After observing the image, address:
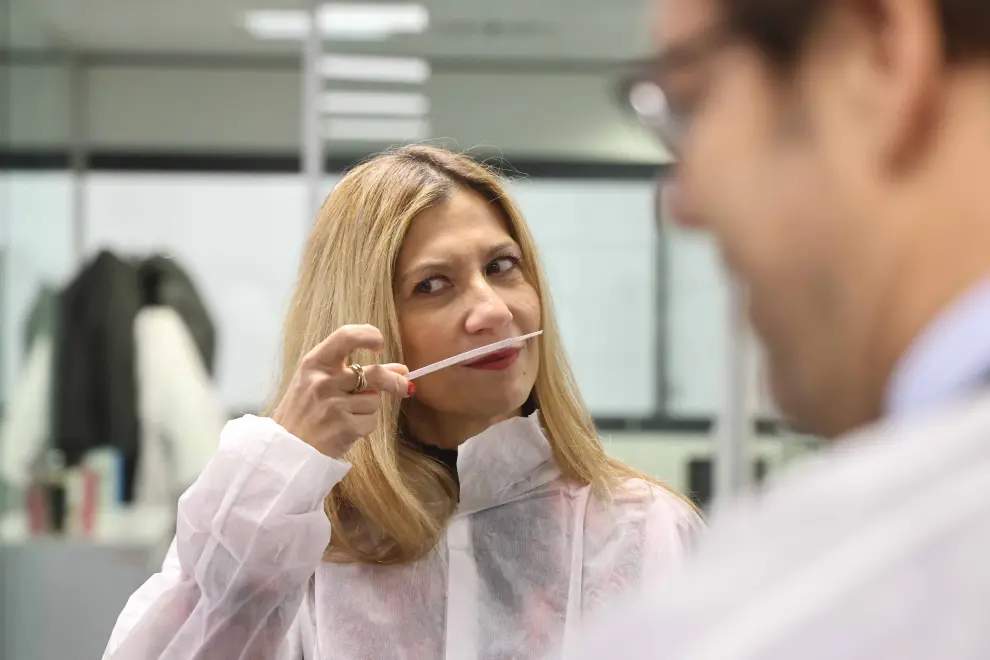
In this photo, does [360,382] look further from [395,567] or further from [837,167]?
[837,167]

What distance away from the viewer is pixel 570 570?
2.97ft

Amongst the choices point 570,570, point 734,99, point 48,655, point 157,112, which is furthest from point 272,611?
point 157,112

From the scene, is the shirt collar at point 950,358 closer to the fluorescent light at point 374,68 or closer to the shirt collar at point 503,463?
the shirt collar at point 503,463

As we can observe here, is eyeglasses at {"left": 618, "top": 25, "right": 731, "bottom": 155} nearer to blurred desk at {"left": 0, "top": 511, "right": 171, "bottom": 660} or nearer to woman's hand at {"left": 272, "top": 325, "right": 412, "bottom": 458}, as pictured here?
woman's hand at {"left": 272, "top": 325, "right": 412, "bottom": 458}

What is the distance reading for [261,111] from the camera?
3326 millimetres

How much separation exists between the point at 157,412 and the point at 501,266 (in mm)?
2088

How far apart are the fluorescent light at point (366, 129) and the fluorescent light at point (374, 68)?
0.11 meters

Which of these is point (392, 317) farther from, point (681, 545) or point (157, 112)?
point (157, 112)

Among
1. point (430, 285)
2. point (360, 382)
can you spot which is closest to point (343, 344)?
point (360, 382)

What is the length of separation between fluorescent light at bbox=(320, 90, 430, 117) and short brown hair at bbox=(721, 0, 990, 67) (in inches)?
89.3

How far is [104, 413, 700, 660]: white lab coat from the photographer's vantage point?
2.67ft

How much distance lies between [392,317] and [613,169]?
1.73 m

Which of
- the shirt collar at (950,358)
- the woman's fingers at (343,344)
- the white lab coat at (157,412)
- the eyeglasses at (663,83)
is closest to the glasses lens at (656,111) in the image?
the eyeglasses at (663,83)

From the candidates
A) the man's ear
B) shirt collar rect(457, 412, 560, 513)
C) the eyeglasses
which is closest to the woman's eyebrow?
shirt collar rect(457, 412, 560, 513)
